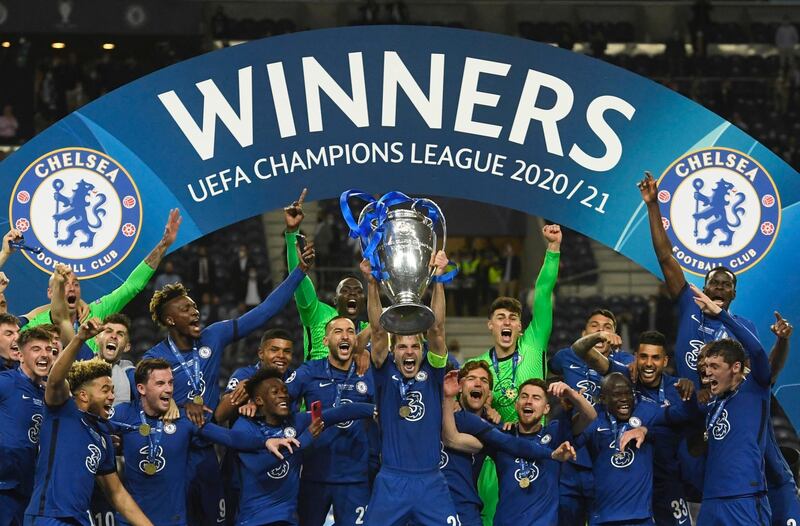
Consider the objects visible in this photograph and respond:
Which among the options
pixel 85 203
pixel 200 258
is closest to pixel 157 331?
pixel 200 258

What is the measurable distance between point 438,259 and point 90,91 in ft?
44.0

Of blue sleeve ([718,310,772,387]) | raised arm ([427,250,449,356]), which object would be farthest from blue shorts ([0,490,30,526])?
blue sleeve ([718,310,772,387])

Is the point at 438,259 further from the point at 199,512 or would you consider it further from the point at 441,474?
the point at 199,512

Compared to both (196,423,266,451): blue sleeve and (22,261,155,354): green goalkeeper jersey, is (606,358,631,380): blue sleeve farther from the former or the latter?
(22,261,155,354): green goalkeeper jersey

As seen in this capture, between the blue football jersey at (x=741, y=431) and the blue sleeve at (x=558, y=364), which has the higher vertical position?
the blue sleeve at (x=558, y=364)

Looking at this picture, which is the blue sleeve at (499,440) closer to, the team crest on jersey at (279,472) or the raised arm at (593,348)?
the raised arm at (593,348)

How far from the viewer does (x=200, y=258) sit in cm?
1806

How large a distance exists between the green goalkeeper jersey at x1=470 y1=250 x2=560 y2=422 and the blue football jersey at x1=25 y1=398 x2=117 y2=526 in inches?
105

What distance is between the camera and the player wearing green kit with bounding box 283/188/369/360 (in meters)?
9.01

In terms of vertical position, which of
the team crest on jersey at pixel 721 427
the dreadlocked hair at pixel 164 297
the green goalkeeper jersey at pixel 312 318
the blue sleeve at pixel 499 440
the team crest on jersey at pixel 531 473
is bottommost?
the team crest on jersey at pixel 531 473

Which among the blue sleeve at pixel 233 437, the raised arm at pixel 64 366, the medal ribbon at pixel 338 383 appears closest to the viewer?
the raised arm at pixel 64 366

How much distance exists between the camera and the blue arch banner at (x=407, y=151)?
9.53m

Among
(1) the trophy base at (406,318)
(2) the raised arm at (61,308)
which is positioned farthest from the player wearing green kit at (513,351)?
(2) the raised arm at (61,308)

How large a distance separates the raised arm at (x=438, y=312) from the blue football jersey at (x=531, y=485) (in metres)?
0.86
